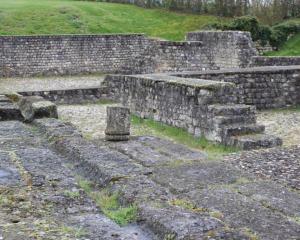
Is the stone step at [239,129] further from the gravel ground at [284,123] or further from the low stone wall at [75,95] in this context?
the low stone wall at [75,95]

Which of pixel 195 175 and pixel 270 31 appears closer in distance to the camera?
pixel 195 175

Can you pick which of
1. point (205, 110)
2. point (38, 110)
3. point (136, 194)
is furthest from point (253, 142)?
point (136, 194)

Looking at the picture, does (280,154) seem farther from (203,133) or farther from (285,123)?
(285,123)

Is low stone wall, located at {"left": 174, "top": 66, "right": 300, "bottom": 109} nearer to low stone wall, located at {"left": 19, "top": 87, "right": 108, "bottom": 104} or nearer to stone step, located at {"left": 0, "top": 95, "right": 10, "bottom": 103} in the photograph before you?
low stone wall, located at {"left": 19, "top": 87, "right": 108, "bottom": 104}

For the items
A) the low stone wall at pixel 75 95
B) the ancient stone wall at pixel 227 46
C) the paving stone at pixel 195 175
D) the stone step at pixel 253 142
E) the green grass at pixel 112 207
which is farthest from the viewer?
the ancient stone wall at pixel 227 46

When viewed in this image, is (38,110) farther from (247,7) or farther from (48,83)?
(247,7)

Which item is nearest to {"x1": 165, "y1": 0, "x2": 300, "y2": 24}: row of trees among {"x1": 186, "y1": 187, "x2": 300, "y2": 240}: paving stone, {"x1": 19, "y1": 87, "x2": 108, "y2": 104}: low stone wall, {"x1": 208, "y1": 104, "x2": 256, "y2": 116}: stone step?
{"x1": 19, "y1": 87, "x2": 108, "y2": 104}: low stone wall

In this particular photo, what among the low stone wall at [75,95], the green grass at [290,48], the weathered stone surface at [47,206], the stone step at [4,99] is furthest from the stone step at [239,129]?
the green grass at [290,48]

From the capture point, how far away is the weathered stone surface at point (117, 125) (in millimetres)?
10188

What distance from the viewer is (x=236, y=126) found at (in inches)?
404

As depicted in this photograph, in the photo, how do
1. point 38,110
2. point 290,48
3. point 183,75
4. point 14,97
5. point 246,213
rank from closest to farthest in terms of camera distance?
point 246,213 → point 38,110 → point 14,97 → point 183,75 → point 290,48

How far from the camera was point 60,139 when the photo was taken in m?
7.82

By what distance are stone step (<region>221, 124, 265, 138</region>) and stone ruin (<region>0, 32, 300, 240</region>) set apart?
0.02 m

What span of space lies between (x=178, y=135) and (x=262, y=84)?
403cm
